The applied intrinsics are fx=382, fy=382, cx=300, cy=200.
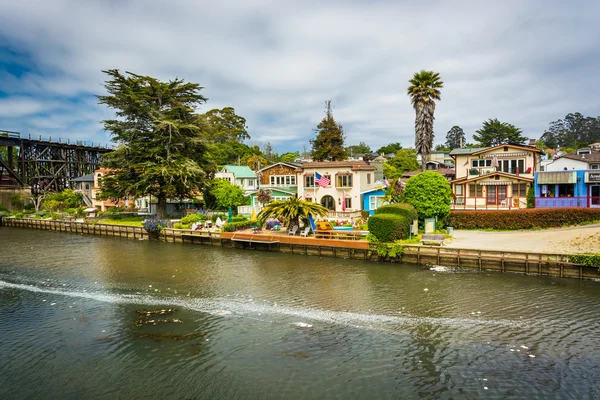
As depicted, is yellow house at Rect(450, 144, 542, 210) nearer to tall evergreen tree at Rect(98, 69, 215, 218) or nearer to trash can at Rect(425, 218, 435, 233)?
trash can at Rect(425, 218, 435, 233)

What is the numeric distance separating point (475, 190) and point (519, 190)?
4.21 m

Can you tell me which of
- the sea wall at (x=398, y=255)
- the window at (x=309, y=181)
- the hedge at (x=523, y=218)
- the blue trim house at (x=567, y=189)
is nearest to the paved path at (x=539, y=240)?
the hedge at (x=523, y=218)

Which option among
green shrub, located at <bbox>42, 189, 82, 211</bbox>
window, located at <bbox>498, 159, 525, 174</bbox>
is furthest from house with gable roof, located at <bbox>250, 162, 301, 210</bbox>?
green shrub, located at <bbox>42, 189, 82, 211</bbox>

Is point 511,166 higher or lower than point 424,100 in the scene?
lower

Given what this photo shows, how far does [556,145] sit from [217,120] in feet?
391

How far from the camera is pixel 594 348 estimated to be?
1488 cm

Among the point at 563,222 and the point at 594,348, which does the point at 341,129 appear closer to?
the point at 563,222

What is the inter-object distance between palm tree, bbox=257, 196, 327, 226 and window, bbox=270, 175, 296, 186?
19.9m

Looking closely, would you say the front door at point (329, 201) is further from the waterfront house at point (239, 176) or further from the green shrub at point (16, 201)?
the green shrub at point (16, 201)

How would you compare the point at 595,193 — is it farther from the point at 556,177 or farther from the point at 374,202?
the point at 374,202

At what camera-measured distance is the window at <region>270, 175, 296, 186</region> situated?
5656cm

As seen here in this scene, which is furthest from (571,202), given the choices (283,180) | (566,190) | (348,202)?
(283,180)

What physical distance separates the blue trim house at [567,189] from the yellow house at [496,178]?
1381mm

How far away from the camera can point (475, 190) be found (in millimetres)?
41688
